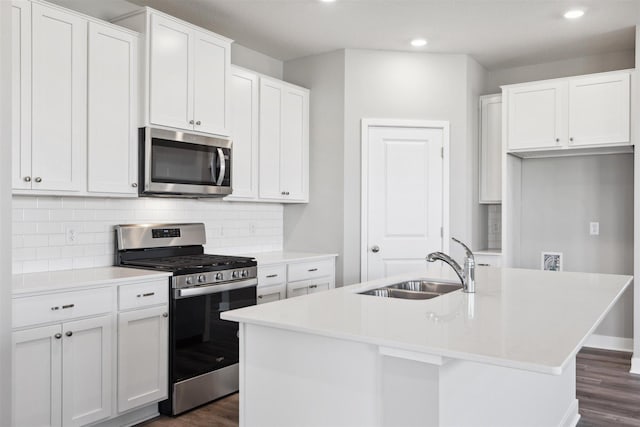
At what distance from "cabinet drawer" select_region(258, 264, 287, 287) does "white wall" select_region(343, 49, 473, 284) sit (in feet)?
2.46

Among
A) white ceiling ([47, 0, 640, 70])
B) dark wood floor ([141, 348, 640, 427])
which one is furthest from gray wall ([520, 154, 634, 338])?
white ceiling ([47, 0, 640, 70])

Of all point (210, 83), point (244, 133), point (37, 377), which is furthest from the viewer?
point (244, 133)

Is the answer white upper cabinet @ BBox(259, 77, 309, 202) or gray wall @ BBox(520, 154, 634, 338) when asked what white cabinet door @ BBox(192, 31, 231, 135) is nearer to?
white upper cabinet @ BBox(259, 77, 309, 202)

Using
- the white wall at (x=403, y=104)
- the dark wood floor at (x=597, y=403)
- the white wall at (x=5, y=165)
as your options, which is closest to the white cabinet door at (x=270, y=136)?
the white wall at (x=403, y=104)

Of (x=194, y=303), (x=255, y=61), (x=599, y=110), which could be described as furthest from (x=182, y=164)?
(x=599, y=110)

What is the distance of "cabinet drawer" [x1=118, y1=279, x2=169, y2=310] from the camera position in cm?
285

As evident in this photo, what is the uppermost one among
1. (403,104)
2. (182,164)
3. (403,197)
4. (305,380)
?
(403,104)

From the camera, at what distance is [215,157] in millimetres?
3785

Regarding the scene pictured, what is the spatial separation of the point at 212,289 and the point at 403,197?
2124mm

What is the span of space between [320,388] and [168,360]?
158 centimetres

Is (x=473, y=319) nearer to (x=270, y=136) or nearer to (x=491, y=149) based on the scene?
(x=270, y=136)

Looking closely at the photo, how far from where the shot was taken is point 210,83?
3727mm

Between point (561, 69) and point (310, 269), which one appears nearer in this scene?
point (310, 269)

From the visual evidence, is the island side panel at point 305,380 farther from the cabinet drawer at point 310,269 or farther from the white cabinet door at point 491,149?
the white cabinet door at point 491,149
